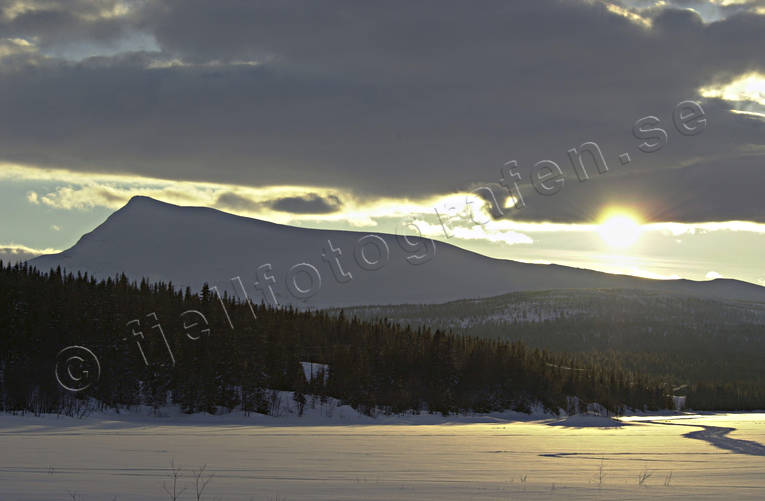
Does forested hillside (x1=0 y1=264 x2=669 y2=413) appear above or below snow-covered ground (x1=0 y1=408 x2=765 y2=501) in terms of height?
above

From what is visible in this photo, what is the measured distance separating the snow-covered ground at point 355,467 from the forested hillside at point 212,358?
1122 inches

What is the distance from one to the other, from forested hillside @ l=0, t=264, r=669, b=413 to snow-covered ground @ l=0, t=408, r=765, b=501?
93.5ft

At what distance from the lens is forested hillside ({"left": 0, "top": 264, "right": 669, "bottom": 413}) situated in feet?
216

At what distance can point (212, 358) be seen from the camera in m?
71.2

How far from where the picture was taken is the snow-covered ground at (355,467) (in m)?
18.1

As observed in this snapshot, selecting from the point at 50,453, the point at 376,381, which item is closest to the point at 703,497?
the point at 50,453

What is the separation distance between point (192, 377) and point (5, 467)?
48.8m
